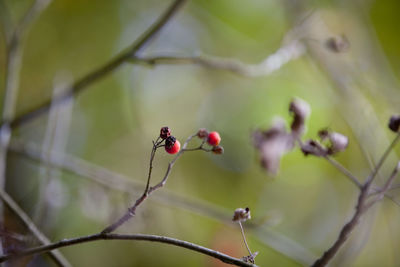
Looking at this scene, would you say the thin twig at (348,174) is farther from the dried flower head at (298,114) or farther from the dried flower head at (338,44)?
the dried flower head at (338,44)

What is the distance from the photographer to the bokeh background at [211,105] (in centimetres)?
207

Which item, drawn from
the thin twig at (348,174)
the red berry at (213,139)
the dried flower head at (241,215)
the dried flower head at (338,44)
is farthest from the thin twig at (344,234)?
the dried flower head at (338,44)

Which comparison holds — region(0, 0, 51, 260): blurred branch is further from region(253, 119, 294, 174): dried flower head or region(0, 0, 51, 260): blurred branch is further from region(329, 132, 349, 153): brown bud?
region(329, 132, 349, 153): brown bud

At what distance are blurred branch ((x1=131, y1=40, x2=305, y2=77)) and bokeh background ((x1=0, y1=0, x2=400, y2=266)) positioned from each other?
13.2 inches

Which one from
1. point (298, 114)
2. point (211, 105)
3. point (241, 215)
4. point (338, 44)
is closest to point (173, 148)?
point (241, 215)

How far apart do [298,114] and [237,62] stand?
42 centimetres

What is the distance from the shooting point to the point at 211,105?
3.02 meters

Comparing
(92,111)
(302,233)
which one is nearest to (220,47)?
(92,111)

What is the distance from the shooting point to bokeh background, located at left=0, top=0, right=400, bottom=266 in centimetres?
207

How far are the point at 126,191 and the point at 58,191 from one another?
29cm

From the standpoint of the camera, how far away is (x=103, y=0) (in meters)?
3.40

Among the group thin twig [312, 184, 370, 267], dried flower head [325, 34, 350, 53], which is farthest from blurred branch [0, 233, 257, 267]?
dried flower head [325, 34, 350, 53]

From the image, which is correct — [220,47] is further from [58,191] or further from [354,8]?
[58,191]

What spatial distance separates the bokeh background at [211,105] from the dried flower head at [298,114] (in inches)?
30.8
